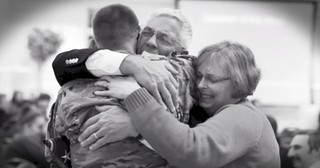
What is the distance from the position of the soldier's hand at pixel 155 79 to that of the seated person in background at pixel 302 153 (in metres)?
2.51

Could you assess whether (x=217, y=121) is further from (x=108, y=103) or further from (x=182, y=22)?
(x=182, y=22)

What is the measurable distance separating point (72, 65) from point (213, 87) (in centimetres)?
43

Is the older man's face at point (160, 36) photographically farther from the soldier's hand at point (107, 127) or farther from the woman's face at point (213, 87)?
the soldier's hand at point (107, 127)

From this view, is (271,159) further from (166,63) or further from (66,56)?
(66,56)

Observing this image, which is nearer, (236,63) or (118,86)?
(118,86)

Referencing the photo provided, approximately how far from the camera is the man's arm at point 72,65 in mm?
1340

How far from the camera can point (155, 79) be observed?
1.30m

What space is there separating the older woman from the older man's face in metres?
0.12

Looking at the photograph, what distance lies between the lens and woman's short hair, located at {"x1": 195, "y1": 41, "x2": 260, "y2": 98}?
4.67 ft

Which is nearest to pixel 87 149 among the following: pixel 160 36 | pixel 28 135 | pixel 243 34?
pixel 160 36

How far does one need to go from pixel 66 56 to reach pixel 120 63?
20cm

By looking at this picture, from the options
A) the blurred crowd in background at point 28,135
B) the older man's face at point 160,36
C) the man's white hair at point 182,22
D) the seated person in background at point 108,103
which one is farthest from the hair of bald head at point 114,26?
the blurred crowd in background at point 28,135

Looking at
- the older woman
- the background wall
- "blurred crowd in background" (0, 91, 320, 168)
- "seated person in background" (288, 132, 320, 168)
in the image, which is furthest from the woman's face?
the background wall

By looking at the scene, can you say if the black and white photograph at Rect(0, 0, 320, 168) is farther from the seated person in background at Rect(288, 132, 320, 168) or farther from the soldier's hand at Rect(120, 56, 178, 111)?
the seated person in background at Rect(288, 132, 320, 168)
